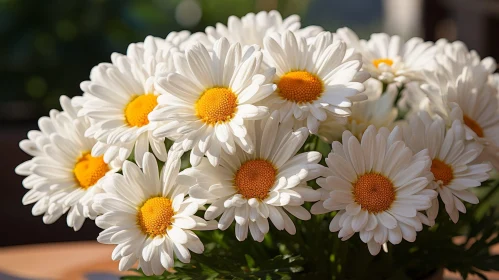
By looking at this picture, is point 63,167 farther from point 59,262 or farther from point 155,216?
point 59,262

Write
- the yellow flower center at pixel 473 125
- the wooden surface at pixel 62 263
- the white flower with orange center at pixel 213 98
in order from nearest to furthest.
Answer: the white flower with orange center at pixel 213 98 → the yellow flower center at pixel 473 125 → the wooden surface at pixel 62 263

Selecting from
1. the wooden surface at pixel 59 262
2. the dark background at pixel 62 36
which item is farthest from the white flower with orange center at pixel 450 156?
the dark background at pixel 62 36

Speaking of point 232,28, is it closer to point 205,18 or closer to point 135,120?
point 135,120

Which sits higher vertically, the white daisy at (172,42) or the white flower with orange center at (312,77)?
the white daisy at (172,42)

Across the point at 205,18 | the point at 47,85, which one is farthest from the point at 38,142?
the point at 205,18

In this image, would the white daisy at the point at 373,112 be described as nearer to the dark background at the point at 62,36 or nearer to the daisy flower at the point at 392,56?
the daisy flower at the point at 392,56

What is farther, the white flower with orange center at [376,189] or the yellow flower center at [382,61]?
the yellow flower center at [382,61]

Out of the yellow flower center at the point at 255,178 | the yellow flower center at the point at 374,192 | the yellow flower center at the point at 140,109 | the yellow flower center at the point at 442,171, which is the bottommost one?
the yellow flower center at the point at 442,171

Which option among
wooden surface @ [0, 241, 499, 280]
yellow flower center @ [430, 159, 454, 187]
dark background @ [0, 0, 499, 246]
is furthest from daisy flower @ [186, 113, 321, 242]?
dark background @ [0, 0, 499, 246]

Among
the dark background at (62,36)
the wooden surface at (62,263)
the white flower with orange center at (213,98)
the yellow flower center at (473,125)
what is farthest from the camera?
the dark background at (62,36)
